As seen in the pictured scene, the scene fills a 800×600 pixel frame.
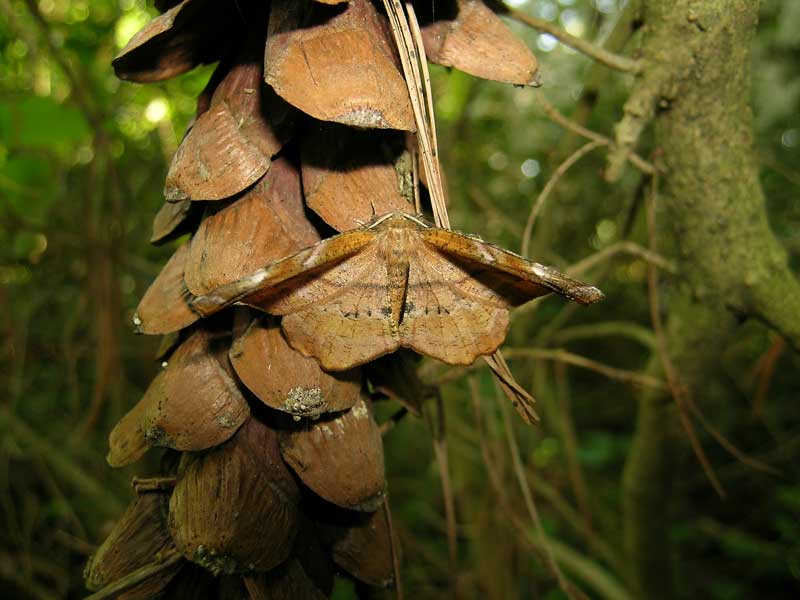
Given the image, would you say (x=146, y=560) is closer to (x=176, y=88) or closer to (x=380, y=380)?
(x=380, y=380)

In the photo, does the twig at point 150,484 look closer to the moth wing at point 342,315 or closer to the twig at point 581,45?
the moth wing at point 342,315

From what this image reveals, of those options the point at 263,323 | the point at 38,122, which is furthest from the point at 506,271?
the point at 38,122

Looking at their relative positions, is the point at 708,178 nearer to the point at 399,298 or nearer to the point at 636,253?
the point at 636,253

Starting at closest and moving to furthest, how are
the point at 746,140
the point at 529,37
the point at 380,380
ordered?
1. the point at 380,380
2. the point at 746,140
3. the point at 529,37

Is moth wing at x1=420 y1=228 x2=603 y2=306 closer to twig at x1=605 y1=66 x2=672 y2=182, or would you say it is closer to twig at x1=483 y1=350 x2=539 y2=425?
twig at x1=483 y1=350 x2=539 y2=425

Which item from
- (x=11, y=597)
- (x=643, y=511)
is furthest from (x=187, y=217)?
(x=11, y=597)
